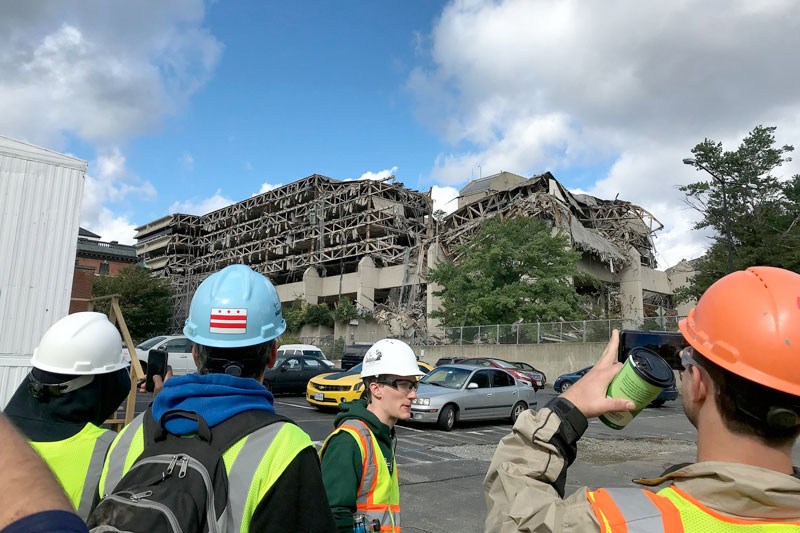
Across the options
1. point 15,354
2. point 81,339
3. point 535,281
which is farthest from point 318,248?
→ point 81,339

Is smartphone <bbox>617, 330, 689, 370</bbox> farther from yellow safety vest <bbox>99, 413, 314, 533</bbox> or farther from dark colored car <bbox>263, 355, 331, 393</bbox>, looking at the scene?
dark colored car <bbox>263, 355, 331, 393</bbox>

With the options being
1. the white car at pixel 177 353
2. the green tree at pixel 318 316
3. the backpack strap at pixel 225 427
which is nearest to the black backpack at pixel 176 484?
the backpack strap at pixel 225 427

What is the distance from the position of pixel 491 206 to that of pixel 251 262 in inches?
1316

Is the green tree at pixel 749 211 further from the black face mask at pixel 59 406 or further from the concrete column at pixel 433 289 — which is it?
the black face mask at pixel 59 406

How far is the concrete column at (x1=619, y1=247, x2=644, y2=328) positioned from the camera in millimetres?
44062

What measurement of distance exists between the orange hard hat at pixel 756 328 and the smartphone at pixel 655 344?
27 centimetres

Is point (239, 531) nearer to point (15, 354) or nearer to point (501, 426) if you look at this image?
point (15, 354)

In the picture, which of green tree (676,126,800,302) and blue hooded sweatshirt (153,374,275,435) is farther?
green tree (676,126,800,302)

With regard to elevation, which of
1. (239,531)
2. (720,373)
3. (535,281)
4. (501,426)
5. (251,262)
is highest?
(251,262)

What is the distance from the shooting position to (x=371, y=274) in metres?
53.0

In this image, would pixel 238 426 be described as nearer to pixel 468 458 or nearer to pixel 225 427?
pixel 225 427

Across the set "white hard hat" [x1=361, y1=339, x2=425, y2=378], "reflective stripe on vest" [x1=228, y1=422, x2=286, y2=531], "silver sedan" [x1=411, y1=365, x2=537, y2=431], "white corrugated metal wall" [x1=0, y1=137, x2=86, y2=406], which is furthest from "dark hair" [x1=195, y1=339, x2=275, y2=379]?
"silver sedan" [x1=411, y1=365, x2=537, y2=431]

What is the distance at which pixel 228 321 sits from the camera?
186cm

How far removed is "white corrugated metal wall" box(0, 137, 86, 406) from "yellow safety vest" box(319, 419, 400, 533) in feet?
19.7
